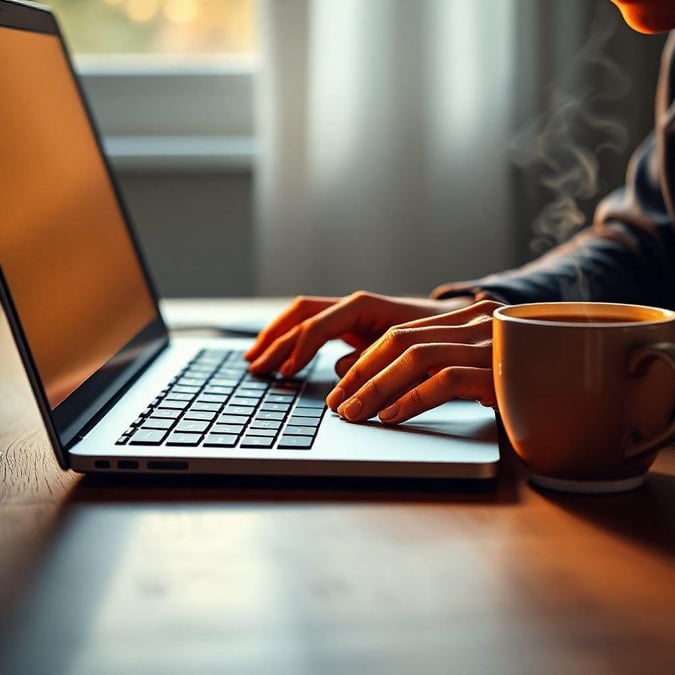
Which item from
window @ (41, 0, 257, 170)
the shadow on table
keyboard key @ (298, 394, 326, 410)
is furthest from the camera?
window @ (41, 0, 257, 170)

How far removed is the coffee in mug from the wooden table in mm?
21

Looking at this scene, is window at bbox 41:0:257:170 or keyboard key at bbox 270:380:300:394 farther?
window at bbox 41:0:257:170

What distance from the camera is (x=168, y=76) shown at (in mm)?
2178

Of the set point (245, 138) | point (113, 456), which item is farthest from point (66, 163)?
point (245, 138)

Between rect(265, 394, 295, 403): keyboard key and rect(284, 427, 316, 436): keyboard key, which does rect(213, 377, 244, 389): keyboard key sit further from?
rect(284, 427, 316, 436): keyboard key

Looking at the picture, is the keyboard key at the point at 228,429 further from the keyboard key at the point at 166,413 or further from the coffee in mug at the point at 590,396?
the coffee in mug at the point at 590,396

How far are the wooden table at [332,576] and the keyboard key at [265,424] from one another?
0.06 metres

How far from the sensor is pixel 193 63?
2.21 m

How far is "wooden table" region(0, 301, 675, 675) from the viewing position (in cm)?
38

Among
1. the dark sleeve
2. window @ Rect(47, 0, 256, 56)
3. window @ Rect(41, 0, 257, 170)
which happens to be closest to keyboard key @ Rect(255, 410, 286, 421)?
the dark sleeve

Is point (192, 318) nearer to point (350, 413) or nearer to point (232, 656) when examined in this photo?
point (350, 413)

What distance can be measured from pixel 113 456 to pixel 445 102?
153cm

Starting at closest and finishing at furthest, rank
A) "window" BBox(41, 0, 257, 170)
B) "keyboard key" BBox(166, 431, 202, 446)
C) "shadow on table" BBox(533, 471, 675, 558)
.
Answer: "shadow on table" BBox(533, 471, 675, 558) → "keyboard key" BBox(166, 431, 202, 446) → "window" BBox(41, 0, 257, 170)

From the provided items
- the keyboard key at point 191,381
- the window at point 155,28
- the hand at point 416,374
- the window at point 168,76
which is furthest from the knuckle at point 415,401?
the window at point 155,28
